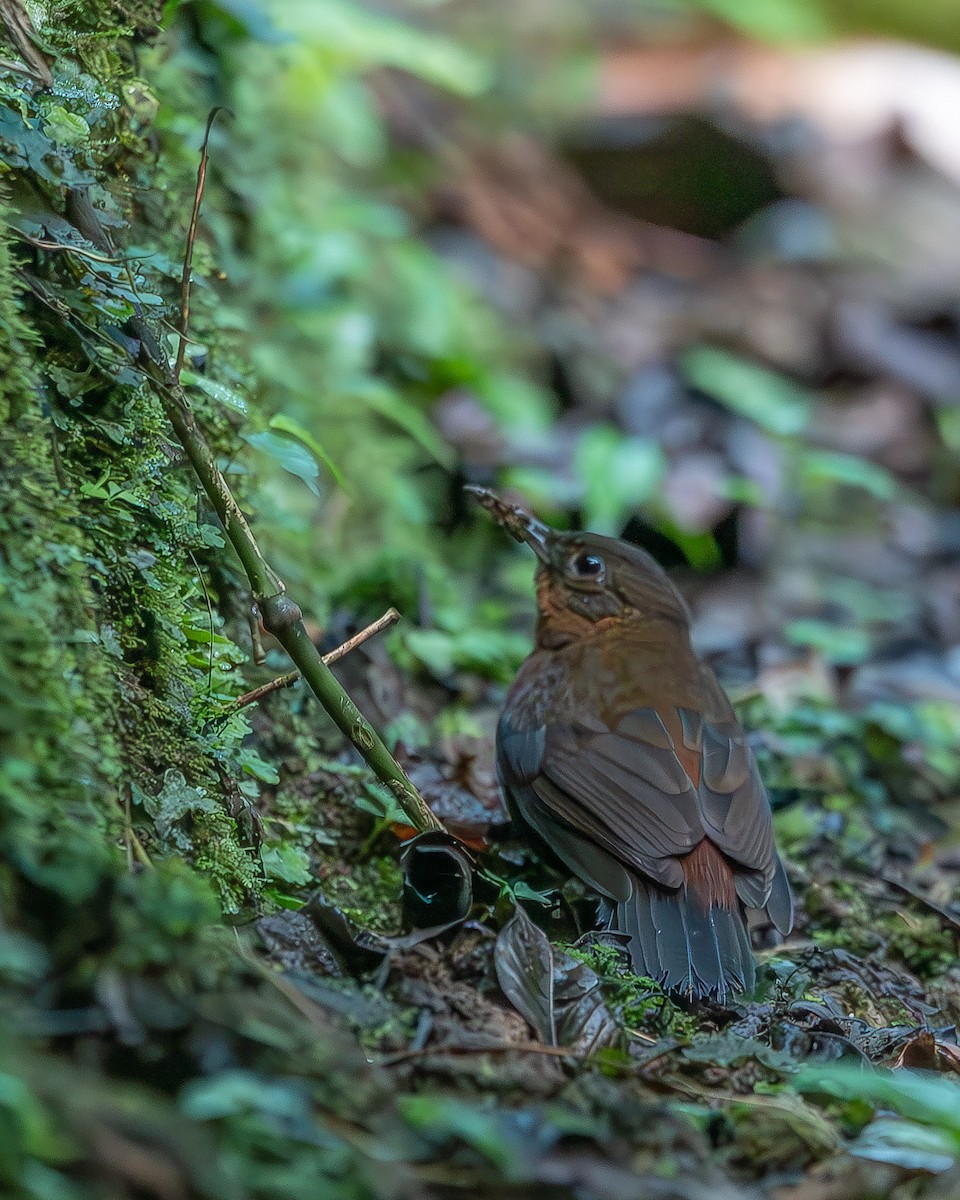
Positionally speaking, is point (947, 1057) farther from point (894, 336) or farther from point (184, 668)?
point (894, 336)

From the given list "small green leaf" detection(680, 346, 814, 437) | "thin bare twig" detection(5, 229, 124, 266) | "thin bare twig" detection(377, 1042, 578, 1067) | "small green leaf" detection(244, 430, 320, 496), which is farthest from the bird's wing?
"small green leaf" detection(680, 346, 814, 437)

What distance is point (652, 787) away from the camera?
3527 mm

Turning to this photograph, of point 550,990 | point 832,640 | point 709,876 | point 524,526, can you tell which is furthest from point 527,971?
point 832,640

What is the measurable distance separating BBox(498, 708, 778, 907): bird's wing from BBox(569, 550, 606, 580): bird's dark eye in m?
0.71

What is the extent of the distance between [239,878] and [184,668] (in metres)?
0.46

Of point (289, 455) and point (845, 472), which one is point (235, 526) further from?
point (845, 472)

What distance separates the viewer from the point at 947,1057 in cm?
289

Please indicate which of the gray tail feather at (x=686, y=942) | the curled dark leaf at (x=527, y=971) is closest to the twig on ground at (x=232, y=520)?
the curled dark leaf at (x=527, y=971)

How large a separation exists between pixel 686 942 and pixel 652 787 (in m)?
0.49

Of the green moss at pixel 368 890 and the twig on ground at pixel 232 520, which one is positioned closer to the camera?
the twig on ground at pixel 232 520

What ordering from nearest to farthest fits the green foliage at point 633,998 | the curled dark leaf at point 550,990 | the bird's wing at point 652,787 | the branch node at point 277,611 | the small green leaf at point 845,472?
the curled dark leaf at point 550,990 < the branch node at point 277,611 < the green foliage at point 633,998 < the bird's wing at point 652,787 < the small green leaf at point 845,472

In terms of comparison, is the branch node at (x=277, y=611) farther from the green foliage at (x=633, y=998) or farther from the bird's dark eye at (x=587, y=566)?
the bird's dark eye at (x=587, y=566)

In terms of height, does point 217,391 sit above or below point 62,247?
below

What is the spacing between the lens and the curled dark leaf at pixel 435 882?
9.36ft
